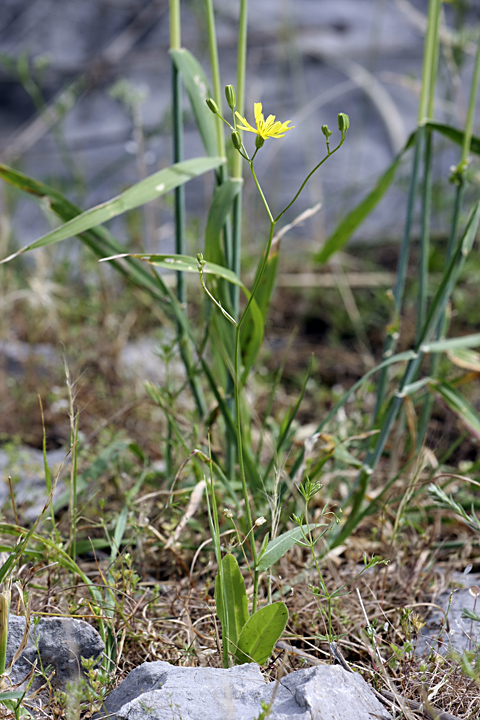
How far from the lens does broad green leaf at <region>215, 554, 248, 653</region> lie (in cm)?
69

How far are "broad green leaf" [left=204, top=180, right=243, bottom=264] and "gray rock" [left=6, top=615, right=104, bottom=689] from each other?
0.57 m

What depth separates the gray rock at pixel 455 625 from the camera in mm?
778

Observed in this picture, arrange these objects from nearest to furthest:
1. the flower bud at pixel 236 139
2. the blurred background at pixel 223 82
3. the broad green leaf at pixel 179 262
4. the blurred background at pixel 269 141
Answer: the flower bud at pixel 236 139
the broad green leaf at pixel 179 262
the blurred background at pixel 269 141
the blurred background at pixel 223 82

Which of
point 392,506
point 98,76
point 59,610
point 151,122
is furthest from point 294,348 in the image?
point 98,76

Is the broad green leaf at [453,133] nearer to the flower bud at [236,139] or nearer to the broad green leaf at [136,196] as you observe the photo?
the broad green leaf at [136,196]

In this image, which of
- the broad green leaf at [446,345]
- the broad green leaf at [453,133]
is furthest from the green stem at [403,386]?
the broad green leaf at [453,133]

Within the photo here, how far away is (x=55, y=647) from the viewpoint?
28.7 inches

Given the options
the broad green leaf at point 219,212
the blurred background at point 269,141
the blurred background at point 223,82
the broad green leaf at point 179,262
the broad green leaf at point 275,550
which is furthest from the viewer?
the blurred background at point 223,82

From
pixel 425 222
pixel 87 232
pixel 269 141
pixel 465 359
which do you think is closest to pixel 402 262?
pixel 425 222

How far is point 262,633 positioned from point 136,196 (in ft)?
2.07

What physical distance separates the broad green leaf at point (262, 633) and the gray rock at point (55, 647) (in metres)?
0.19

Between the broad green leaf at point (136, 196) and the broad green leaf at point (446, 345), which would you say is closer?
the broad green leaf at point (136, 196)

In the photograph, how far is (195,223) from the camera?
6.04ft

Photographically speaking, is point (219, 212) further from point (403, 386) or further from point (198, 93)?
point (403, 386)
